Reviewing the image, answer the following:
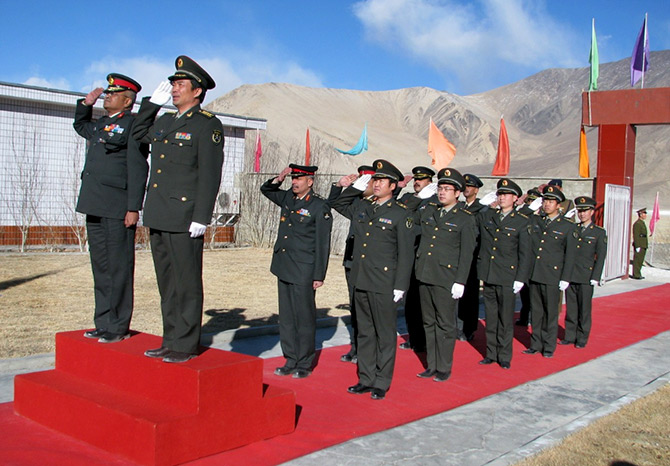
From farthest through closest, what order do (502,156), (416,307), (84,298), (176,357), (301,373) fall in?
1. (502,156)
2. (84,298)
3. (416,307)
4. (301,373)
5. (176,357)

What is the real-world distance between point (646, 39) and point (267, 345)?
15.3 metres

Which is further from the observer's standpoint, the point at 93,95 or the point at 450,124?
the point at 450,124

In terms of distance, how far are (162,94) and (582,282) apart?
6.10m

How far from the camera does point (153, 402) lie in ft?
14.3

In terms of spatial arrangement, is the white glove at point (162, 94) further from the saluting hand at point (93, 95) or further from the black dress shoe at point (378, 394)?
the black dress shoe at point (378, 394)

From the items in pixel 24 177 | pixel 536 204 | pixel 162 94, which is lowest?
pixel 536 204

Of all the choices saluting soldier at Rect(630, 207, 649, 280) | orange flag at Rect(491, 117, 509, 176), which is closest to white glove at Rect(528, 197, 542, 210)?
saluting soldier at Rect(630, 207, 649, 280)

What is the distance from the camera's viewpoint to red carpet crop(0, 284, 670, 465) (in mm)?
4254

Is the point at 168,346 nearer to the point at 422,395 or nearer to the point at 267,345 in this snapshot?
the point at 422,395

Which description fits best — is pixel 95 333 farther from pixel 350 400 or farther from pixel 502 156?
pixel 502 156

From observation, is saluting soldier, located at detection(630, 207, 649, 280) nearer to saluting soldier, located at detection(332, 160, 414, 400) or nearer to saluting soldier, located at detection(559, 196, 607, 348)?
saluting soldier, located at detection(559, 196, 607, 348)

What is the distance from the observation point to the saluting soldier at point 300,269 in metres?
6.51

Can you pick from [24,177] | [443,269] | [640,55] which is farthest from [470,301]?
[640,55]

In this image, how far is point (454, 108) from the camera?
9769 cm
